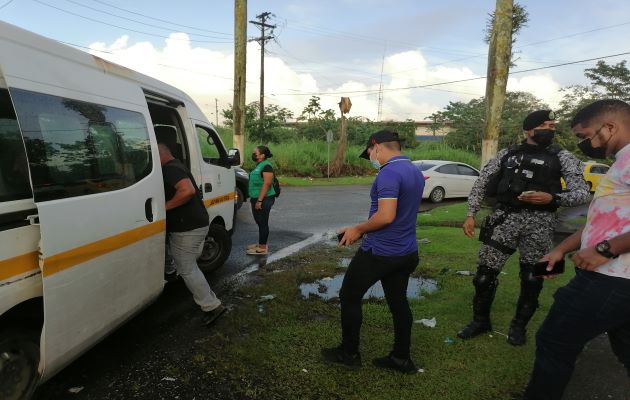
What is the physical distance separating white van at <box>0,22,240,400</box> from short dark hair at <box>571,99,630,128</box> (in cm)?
281

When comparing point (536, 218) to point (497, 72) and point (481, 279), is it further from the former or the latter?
point (497, 72)

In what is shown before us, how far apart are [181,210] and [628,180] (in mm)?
3063

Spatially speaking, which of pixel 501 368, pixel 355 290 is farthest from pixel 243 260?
pixel 501 368

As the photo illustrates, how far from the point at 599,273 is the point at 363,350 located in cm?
193

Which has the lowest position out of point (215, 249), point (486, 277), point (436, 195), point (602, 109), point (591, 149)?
point (436, 195)

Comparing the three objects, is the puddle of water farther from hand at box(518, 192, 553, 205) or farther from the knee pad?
hand at box(518, 192, 553, 205)

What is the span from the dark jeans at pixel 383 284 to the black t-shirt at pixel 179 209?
144cm

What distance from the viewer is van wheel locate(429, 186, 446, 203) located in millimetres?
14062

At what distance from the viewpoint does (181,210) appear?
3721 millimetres

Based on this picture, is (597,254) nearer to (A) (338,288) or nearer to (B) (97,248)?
(B) (97,248)

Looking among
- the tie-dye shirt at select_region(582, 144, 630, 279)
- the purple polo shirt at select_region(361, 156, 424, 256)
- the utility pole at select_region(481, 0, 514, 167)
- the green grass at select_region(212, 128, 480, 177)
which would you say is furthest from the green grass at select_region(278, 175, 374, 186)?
the tie-dye shirt at select_region(582, 144, 630, 279)

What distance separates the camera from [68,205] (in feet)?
8.09

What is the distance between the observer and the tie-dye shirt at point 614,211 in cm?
208

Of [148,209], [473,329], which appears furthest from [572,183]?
[148,209]
